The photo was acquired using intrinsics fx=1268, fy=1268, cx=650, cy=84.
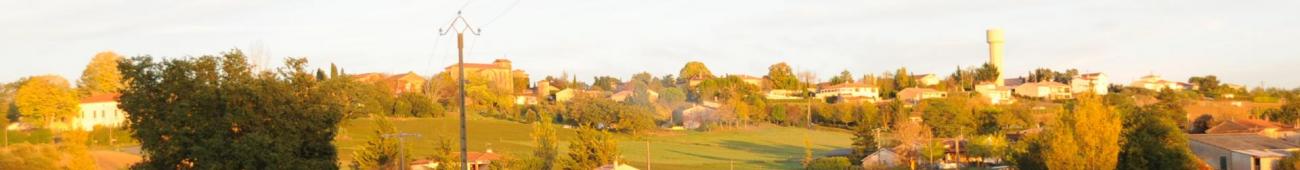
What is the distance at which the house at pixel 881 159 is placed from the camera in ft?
131

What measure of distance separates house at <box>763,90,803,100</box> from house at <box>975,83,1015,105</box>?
12.2m

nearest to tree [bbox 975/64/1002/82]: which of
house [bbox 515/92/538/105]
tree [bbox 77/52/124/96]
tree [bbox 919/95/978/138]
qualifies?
tree [bbox 919/95/978/138]

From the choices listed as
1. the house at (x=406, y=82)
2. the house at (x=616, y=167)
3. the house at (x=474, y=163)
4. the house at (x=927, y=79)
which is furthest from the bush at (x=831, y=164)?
the house at (x=927, y=79)

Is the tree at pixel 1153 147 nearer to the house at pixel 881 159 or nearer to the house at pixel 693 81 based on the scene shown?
the house at pixel 881 159

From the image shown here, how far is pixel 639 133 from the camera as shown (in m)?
61.2

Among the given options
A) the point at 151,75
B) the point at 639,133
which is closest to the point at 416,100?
the point at 639,133

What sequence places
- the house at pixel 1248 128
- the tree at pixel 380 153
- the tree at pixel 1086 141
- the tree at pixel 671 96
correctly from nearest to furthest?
the tree at pixel 1086 141, the tree at pixel 380 153, the house at pixel 1248 128, the tree at pixel 671 96

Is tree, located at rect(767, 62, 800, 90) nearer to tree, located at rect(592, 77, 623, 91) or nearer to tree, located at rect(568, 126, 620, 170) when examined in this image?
tree, located at rect(592, 77, 623, 91)

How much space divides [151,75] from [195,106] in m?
0.74

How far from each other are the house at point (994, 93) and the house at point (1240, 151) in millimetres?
44626

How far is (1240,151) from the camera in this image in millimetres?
31578

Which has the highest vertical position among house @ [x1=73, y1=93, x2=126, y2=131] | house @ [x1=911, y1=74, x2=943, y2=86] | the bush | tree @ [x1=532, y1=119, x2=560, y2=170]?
house @ [x1=911, y1=74, x2=943, y2=86]

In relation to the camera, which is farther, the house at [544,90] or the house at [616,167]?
the house at [544,90]

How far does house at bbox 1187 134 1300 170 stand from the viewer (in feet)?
99.3
